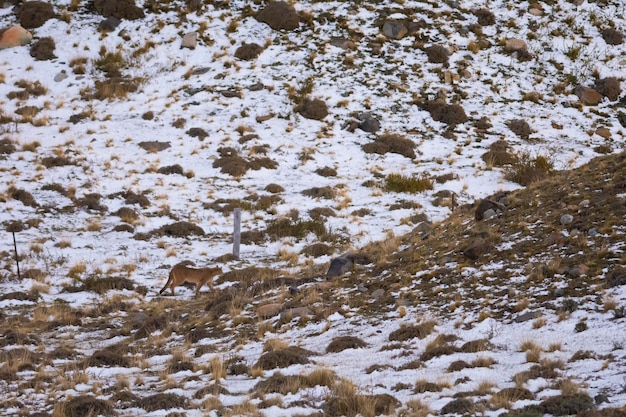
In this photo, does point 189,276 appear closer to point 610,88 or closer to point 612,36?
point 610,88

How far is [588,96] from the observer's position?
87.8ft

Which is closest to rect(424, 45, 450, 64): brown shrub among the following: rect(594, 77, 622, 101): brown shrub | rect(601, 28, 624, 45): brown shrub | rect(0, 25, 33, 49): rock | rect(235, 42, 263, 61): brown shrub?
rect(594, 77, 622, 101): brown shrub

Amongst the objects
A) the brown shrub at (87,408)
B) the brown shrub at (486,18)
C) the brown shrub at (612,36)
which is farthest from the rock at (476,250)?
the brown shrub at (612,36)

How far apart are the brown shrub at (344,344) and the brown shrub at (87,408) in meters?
A: 2.81

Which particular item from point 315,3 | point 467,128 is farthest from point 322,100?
point 315,3

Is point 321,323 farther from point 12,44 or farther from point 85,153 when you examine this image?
point 12,44

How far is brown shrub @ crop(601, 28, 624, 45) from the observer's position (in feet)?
97.5

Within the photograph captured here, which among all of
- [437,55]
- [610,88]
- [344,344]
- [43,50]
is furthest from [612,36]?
[344,344]

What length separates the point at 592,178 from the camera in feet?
40.2

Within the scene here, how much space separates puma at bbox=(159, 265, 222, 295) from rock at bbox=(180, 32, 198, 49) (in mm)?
16846

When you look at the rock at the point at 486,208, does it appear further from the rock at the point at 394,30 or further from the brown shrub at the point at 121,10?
the brown shrub at the point at 121,10

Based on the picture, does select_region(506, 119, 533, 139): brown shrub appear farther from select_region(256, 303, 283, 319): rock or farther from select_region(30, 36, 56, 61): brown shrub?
select_region(30, 36, 56, 61): brown shrub

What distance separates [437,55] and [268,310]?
19.8 metres

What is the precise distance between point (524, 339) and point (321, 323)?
10.5ft
